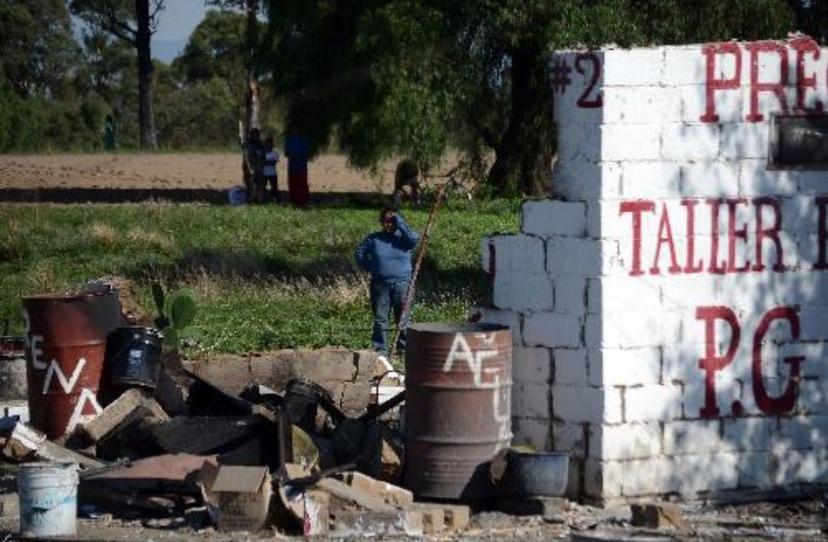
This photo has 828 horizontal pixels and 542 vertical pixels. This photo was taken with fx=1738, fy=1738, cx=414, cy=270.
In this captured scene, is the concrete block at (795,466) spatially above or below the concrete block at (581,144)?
below

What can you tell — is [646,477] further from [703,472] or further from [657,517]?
[657,517]

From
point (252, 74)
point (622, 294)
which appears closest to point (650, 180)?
point (622, 294)

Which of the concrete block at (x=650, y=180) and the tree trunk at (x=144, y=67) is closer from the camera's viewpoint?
the concrete block at (x=650, y=180)

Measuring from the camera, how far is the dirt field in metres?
45.4

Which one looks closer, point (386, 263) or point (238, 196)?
point (386, 263)

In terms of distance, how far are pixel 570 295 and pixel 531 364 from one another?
0.60 meters

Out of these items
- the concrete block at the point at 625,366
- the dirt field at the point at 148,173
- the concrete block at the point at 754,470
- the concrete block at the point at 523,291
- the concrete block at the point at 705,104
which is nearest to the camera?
the concrete block at the point at 625,366

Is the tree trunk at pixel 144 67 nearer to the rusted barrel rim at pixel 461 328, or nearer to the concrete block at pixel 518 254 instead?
the concrete block at pixel 518 254

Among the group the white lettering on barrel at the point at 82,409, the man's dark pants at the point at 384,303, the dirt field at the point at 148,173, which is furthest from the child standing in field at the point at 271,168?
the white lettering on barrel at the point at 82,409

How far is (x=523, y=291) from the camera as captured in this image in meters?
11.9

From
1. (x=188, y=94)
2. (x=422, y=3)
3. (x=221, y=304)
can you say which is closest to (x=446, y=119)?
(x=422, y=3)

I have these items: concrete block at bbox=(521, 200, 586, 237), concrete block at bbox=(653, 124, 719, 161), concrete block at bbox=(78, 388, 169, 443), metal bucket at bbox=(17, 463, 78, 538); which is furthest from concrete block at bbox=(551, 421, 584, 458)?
metal bucket at bbox=(17, 463, 78, 538)

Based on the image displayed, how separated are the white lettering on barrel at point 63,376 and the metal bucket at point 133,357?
25 cm

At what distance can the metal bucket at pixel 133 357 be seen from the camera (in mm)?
13320
